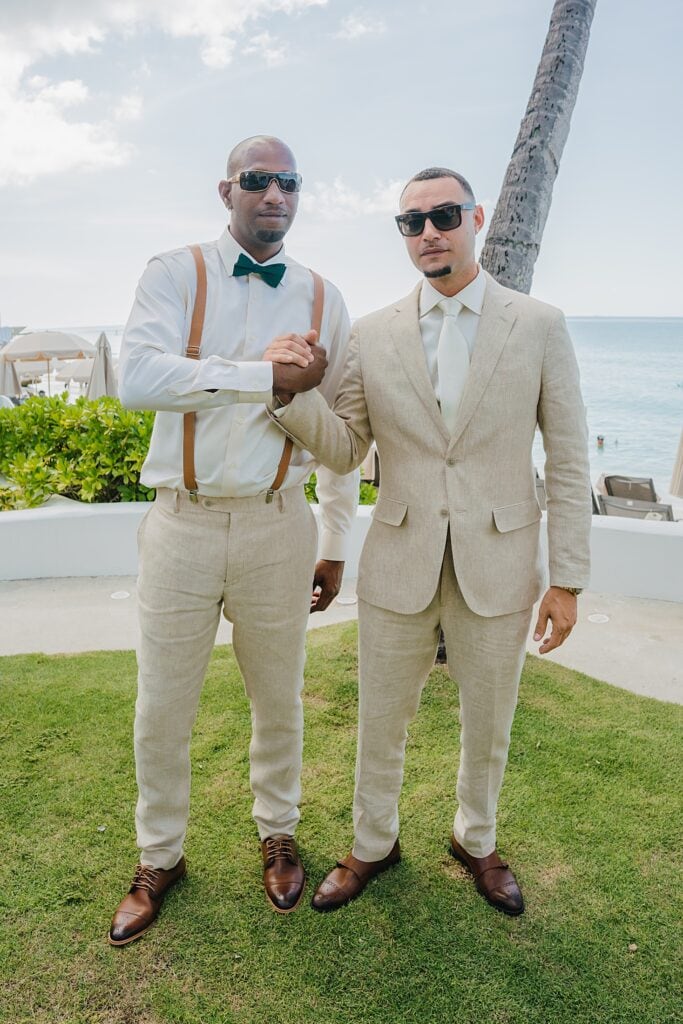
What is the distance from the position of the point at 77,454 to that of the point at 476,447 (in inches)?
210

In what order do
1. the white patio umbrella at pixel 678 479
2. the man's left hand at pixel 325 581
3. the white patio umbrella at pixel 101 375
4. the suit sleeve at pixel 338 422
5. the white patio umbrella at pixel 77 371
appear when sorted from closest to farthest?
the suit sleeve at pixel 338 422, the man's left hand at pixel 325 581, the white patio umbrella at pixel 678 479, the white patio umbrella at pixel 101 375, the white patio umbrella at pixel 77 371

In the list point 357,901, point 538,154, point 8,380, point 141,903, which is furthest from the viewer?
point 8,380

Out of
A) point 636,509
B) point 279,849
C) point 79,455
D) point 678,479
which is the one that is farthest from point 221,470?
point 678,479

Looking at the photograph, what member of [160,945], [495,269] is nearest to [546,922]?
[160,945]

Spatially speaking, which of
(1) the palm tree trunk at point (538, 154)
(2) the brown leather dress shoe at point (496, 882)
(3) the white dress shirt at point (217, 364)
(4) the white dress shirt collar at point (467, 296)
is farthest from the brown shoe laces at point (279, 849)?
(1) the palm tree trunk at point (538, 154)

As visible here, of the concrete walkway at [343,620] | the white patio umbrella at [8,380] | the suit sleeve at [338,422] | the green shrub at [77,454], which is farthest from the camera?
the white patio umbrella at [8,380]

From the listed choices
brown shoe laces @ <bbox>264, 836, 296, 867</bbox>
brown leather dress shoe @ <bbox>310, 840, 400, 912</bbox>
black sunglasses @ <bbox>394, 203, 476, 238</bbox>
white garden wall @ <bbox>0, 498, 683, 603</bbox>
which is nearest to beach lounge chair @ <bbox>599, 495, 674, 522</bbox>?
white garden wall @ <bbox>0, 498, 683, 603</bbox>

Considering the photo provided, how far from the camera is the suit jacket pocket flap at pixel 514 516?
2.40 meters

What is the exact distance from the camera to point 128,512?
239 inches

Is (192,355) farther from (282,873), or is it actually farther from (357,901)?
(357,901)

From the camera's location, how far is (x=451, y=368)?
7.88 feet

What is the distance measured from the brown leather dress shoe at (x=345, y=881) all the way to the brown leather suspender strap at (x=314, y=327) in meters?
1.41

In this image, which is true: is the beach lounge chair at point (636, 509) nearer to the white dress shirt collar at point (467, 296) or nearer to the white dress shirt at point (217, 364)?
the white dress shirt collar at point (467, 296)

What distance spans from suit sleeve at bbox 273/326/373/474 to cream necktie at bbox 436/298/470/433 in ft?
0.91
